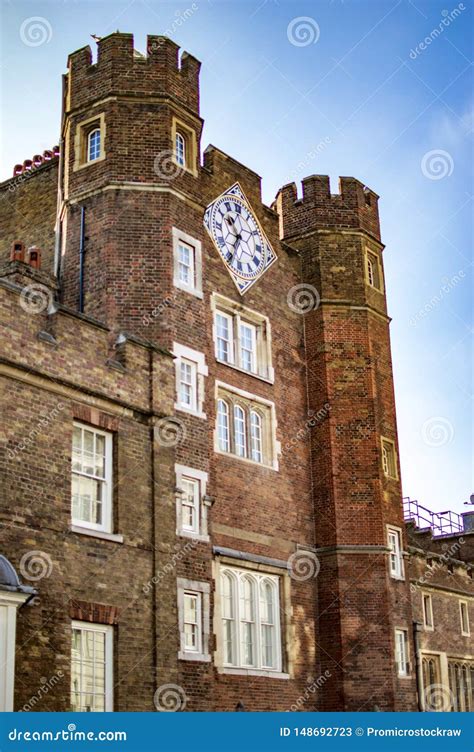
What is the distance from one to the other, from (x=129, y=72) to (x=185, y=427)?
31.5ft

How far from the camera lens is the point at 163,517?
73.1 feet

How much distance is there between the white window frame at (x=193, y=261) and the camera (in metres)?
25.9

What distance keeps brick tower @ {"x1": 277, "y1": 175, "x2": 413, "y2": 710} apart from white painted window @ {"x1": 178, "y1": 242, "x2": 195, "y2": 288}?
18.5 ft

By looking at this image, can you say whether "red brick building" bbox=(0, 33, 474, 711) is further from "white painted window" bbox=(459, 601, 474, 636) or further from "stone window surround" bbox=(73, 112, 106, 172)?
"white painted window" bbox=(459, 601, 474, 636)

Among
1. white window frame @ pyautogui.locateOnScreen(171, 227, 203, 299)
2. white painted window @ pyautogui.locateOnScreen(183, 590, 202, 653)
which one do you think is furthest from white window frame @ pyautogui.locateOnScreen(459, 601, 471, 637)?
white window frame @ pyautogui.locateOnScreen(171, 227, 203, 299)

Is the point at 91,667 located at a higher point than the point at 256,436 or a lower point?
lower

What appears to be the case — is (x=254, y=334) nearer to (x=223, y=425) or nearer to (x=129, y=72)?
(x=223, y=425)

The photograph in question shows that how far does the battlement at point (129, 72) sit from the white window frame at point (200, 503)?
988 centimetres

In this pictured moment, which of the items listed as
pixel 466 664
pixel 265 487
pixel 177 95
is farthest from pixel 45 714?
pixel 466 664

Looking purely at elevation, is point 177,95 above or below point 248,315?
above

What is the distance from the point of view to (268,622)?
86.3ft

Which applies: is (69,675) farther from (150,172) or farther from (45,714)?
(150,172)

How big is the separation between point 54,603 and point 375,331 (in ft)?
50.6

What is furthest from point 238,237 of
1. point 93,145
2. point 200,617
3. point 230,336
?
point 200,617
